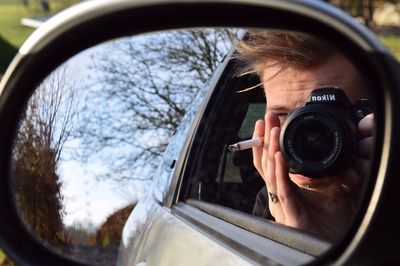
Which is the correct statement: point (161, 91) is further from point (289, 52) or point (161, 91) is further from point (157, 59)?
point (289, 52)

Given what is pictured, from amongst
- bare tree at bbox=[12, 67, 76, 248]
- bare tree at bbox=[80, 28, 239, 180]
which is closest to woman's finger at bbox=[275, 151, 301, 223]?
bare tree at bbox=[80, 28, 239, 180]

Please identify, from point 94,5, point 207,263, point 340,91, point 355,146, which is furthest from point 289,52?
point 94,5

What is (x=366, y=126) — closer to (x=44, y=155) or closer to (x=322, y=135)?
(x=322, y=135)

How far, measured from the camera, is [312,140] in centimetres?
174

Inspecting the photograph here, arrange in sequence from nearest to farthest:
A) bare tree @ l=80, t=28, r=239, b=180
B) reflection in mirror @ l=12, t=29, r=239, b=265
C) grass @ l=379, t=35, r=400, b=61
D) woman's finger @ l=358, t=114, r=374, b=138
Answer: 1. woman's finger @ l=358, t=114, r=374, b=138
2. reflection in mirror @ l=12, t=29, r=239, b=265
3. bare tree @ l=80, t=28, r=239, b=180
4. grass @ l=379, t=35, r=400, b=61

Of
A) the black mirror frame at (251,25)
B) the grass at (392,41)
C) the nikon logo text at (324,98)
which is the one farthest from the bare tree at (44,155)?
the grass at (392,41)

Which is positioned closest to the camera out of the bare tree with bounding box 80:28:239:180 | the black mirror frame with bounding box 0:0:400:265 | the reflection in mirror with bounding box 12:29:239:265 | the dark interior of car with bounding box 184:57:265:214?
the black mirror frame with bounding box 0:0:400:265

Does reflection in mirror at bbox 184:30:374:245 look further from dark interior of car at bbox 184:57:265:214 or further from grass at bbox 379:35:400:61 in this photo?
grass at bbox 379:35:400:61

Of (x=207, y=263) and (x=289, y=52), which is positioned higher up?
(x=289, y=52)

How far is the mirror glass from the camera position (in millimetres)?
1735

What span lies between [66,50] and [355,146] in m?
0.62

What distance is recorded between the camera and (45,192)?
6.83ft

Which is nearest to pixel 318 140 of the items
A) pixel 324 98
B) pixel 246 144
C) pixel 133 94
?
pixel 324 98

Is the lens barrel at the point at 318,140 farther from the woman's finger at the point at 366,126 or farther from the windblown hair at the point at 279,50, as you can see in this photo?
the windblown hair at the point at 279,50
